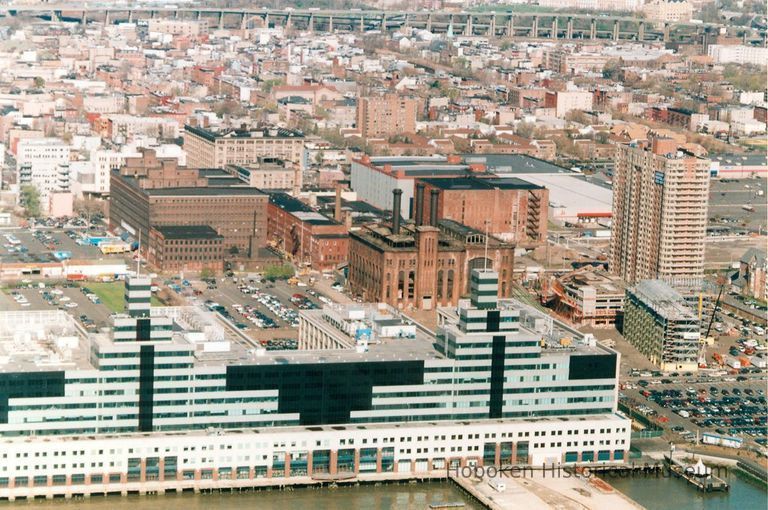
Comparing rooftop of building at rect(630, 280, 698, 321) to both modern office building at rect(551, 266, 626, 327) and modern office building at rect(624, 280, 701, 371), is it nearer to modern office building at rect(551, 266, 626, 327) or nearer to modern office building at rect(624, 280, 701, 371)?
modern office building at rect(624, 280, 701, 371)

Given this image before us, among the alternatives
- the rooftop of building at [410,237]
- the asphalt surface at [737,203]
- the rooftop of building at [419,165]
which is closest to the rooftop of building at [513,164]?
the rooftop of building at [419,165]

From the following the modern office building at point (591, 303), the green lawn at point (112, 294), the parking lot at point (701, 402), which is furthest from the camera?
the green lawn at point (112, 294)

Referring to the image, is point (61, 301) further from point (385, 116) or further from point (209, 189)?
point (385, 116)

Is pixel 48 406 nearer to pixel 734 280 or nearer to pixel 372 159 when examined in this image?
pixel 734 280

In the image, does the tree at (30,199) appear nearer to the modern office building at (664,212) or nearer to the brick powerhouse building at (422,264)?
the brick powerhouse building at (422,264)

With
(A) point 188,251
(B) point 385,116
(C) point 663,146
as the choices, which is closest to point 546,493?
(C) point 663,146

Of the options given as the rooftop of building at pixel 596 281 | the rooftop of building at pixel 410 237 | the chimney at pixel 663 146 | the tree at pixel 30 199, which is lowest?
the tree at pixel 30 199

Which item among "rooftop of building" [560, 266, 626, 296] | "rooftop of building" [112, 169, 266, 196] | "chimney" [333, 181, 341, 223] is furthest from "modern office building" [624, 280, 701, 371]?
"rooftop of building" [112, 169, 266, 196]
